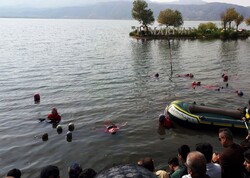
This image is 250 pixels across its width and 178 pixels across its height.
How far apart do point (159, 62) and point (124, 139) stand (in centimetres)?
2904

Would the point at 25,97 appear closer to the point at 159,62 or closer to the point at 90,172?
the point at 90,172

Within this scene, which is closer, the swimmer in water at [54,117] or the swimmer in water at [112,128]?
the swimmer in water at [112,128]

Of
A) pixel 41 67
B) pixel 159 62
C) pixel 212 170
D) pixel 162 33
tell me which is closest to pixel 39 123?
pixel 212 170

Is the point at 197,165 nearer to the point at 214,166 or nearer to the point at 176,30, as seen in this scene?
the point at 214,166

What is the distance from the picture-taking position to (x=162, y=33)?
88875 millimetres

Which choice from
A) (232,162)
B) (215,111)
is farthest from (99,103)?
(232,162)

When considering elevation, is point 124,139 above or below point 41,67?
below

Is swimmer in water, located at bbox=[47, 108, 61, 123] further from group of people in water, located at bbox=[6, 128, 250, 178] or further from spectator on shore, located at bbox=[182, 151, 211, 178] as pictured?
spectator on shore, located at bbox=[182, 151, 211, 178]

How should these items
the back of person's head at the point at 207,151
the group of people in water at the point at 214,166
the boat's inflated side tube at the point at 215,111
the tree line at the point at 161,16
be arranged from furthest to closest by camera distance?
the tree line at the point at 161,16 < the boat's inflated side tube at the point at 215,111 < the back of person's head at the point at 207,151 < the group of people in water at the point at 214,166

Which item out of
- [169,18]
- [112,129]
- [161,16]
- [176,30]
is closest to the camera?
[112,129]

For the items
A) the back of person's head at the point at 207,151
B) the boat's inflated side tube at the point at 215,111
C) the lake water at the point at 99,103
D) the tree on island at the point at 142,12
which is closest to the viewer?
the back of person's head at the point at 207,151

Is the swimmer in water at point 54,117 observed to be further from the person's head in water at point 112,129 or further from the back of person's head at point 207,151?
the back of person's head at point 207,151

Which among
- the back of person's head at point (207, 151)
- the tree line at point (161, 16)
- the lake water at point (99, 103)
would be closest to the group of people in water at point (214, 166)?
the back of person's head at point (207, 151)

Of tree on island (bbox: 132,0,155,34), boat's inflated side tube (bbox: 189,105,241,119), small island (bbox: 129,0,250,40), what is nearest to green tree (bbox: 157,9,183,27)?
small island (bbox: 129,0,250,40)
